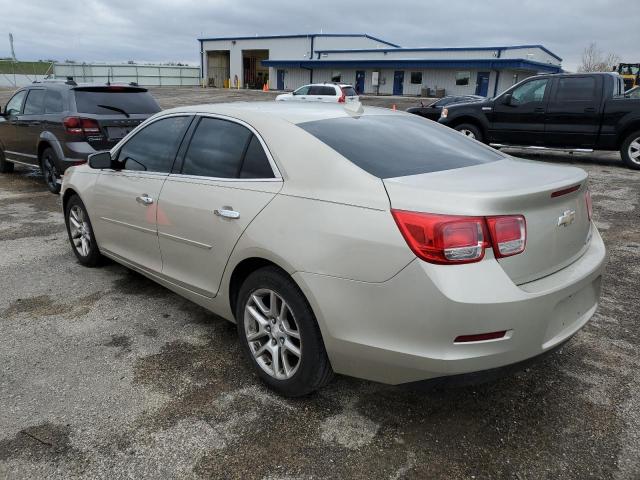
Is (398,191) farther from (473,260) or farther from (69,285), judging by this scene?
(69,285)

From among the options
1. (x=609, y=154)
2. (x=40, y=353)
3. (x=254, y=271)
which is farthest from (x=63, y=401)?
(x=609, y=154)

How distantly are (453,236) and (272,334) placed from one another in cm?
120

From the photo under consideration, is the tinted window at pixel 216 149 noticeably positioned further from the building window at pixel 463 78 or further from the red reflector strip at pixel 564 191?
the building window at pixel 463 78

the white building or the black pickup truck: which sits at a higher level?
the white building

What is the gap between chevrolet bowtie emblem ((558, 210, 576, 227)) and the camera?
8.30 feet

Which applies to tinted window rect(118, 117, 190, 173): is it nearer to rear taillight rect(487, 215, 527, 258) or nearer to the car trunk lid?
the car trunk lid

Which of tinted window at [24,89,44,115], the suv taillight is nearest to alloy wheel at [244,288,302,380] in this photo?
the suv taillight

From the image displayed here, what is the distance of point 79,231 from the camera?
493 centimetres

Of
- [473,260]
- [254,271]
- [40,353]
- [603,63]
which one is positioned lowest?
[40,353]

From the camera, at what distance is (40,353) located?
132 inches

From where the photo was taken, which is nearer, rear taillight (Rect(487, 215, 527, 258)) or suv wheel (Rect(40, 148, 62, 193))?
rear taillight (Rect(487, 215, 527, 258))

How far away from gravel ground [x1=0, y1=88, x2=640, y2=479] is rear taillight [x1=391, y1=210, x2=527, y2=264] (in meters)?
0.69

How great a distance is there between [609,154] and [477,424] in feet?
42.4

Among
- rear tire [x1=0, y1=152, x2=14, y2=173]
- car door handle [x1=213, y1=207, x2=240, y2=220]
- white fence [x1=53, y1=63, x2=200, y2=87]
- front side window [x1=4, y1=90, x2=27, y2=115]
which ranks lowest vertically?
rear tire [x1=0, y1=152, x2=14, y2=173]
